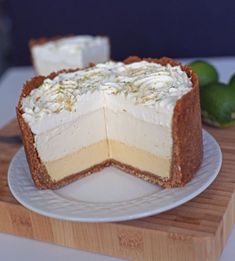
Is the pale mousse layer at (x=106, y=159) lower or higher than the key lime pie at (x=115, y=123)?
lower

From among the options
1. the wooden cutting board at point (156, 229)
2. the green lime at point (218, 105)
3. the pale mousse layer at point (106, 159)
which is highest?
the green lime at point (218, 105)

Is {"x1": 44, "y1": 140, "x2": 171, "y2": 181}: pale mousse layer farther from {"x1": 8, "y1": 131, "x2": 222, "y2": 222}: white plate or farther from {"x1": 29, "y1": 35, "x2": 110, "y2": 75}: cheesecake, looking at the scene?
{"x1": 29, "y1": 35, "x2": 110, "y2": 75}: cheesecake

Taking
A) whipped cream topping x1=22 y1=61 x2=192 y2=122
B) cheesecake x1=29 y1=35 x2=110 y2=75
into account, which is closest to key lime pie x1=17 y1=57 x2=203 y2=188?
whipped cream topping x1=22 y1=61 x2=192 y2=122

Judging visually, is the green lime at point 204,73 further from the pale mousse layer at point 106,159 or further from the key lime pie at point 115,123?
the pale mousse layer at point 106,159

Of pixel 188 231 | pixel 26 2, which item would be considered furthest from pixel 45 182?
pixel 26 2

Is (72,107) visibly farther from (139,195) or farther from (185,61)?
(185,61)

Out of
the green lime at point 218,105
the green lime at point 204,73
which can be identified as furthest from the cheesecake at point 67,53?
the green lime at point 218,105
